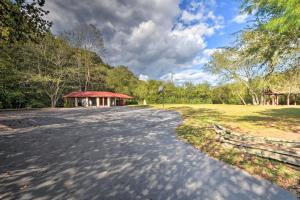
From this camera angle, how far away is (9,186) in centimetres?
420

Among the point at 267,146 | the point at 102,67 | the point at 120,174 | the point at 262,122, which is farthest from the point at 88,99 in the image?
the point at 120,174

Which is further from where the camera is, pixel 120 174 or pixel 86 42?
pixel 86 42

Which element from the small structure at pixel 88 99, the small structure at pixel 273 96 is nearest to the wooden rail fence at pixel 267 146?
the small structure at pixel 88 99

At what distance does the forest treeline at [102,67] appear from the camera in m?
7.12

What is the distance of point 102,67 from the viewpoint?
4953cm

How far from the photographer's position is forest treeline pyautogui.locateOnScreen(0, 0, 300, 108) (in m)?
7.12

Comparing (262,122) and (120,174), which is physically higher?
(262,122)

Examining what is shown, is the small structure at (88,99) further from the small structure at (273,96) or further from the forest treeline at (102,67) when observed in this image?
the small structure at (273,96)

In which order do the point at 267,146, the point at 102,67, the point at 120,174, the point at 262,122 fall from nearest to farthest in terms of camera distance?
the point at 120,174
the point at 267,146
the point at 262,122
the point at 102,67

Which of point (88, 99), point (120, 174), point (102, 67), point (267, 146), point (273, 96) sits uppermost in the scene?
point (102, 67)

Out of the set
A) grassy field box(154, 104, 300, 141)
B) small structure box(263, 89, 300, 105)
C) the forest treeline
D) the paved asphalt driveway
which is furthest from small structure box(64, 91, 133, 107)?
small structure box(263, 89, 300, 105)

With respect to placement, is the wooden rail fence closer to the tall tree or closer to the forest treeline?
the forest treeline

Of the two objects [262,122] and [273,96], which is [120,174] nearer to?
[262,122]

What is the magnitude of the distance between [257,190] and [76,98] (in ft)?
137
